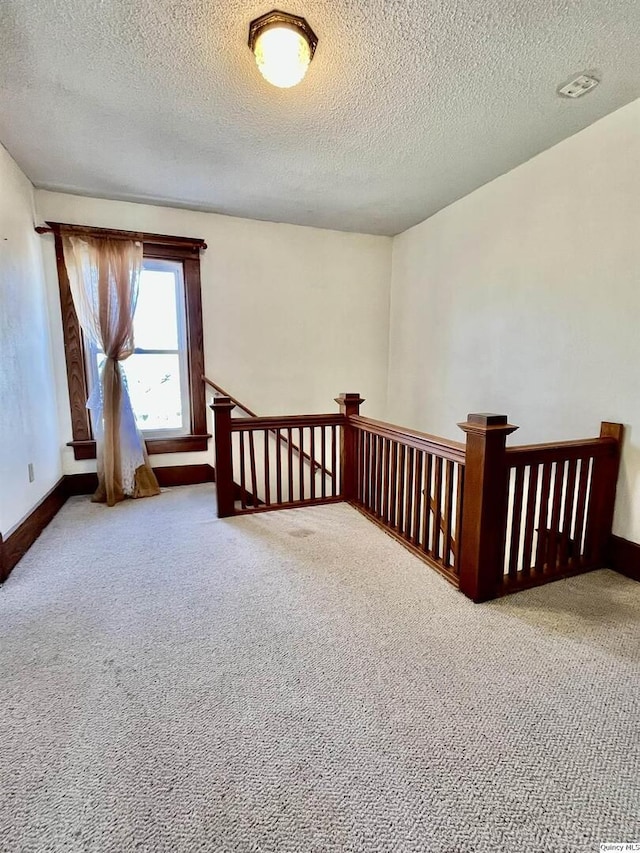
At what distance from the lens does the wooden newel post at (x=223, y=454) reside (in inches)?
107

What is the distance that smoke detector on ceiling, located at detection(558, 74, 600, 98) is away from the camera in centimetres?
180

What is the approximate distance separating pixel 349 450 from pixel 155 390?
6.19 feet

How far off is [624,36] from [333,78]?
3.94 ft

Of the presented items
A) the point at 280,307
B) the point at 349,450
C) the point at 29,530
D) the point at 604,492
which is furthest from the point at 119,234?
the point at 604,492

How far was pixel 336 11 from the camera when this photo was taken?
1472 millimetres

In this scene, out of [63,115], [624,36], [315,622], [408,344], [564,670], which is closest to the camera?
[564,670]

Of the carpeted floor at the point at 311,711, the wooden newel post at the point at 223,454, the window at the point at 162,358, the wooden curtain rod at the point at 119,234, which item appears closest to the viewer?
the carpeted floor at the point at 311,711

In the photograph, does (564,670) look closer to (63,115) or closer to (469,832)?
(469,832)

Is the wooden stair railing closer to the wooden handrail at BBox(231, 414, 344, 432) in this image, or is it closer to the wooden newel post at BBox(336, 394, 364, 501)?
the wooden handrail at BBox(231, 414, 344, 432)

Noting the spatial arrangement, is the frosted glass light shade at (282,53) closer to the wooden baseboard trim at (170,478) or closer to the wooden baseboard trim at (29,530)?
the wooden baseboard trim at (29,530)

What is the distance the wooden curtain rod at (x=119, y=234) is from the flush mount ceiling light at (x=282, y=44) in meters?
1.98

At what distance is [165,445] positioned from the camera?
3.59 meters

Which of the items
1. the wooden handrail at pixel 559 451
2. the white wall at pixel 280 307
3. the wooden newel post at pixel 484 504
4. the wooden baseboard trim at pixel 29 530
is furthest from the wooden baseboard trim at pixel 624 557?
the wooden baseboard trim at pixel 29 530

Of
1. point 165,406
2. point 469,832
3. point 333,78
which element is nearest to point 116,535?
point 165,406
